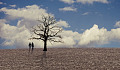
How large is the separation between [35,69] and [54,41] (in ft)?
66.3

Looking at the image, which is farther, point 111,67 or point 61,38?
point 61,38

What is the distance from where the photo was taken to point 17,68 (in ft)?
88.9

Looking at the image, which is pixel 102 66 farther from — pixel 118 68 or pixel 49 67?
pixel 49 67

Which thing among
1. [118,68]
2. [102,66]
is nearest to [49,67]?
[102,66]

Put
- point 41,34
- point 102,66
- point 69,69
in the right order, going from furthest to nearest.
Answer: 1. point 41,34
2. point 102,66
3. point 69,69

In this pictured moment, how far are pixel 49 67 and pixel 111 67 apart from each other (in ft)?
25.3

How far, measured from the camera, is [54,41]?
45.8m

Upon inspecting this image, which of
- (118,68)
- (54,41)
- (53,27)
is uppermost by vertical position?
(53,27)

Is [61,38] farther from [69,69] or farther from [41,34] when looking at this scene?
[69,69]

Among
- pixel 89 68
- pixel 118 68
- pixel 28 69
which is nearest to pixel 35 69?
pixel 28 69

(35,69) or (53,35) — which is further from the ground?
(53,35)

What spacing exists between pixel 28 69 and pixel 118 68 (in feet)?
36.3

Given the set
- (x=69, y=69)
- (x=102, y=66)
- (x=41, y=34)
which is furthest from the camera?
(x=41, y=34)

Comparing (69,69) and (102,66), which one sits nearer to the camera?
(69,69)
